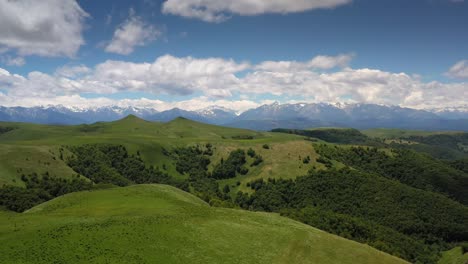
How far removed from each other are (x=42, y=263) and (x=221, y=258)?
97.3ft

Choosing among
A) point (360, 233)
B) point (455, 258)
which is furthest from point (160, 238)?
point (455, 258)

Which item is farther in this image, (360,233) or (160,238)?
(360,233)

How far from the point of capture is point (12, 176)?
187 m

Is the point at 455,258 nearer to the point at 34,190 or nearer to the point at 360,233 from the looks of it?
the point at 360,233

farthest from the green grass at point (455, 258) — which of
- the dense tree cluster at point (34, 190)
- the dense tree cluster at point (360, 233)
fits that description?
the dense tree cluster at point (34, 190)

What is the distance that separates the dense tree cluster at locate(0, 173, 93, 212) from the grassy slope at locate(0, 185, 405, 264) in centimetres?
6566

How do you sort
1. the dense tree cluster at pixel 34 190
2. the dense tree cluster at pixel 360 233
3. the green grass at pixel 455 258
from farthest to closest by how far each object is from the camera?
1. the green grass at pixel 455 258
2. the dense tree cluster at pixel 34 190
3. the dense tree cluster at pixel 360 233

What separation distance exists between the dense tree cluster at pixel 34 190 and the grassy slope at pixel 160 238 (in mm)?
65659

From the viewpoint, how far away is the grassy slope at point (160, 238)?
5981 cm

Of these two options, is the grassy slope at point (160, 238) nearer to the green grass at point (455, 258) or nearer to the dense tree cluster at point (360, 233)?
the dense tree cluster at point (360, 233)

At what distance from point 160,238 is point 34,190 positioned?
129943 millimetres

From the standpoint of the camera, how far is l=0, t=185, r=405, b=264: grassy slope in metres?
59.8

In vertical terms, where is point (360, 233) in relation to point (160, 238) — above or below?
below

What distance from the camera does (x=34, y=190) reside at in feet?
557
